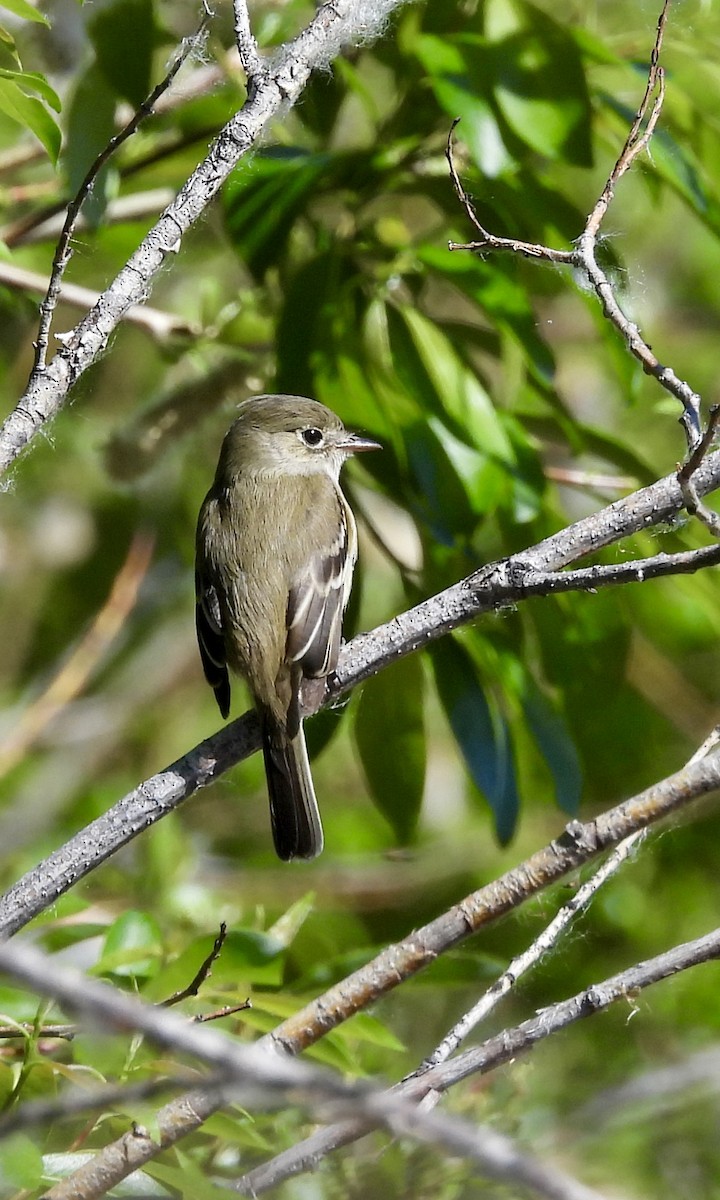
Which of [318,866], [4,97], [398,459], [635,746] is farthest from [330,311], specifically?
[318,866]

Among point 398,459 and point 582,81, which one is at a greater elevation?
point 582,81

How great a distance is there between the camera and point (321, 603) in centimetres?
304

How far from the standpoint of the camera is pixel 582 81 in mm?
2846

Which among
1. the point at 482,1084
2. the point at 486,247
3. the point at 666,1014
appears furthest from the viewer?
the point at 666,1014

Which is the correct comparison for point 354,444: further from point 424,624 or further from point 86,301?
point 424,624

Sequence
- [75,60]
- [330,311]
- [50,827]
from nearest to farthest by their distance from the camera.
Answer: [330,311] → [75,60] → [50,827]

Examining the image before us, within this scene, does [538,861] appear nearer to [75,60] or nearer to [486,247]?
[486,247]

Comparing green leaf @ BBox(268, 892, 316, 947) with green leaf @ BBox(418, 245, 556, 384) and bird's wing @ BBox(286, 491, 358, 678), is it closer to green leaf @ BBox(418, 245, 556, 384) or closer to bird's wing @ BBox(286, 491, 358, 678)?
bird's wing @ BBox(286, 491, 358, 678)

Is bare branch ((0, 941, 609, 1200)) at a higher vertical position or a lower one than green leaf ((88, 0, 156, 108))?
lower

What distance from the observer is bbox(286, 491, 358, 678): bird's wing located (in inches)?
112

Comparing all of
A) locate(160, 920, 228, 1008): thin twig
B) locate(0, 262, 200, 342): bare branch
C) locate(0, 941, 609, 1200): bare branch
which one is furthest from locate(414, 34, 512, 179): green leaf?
locate(0, 941, 609, 1200): bare branch

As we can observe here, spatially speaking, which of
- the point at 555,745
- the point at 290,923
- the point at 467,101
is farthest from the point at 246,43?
the point at 290,923

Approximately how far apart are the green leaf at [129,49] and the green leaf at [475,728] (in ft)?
4.37

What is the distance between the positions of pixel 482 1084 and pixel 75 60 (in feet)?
8.76
